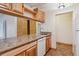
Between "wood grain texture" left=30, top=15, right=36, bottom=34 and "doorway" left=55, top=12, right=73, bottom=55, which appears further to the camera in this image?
"wood grain texture" left=30, top=15, right=36, bottom=34

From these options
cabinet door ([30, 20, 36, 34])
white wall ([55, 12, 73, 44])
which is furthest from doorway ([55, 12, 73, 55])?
cabinet door ([30, 20, 36, 34])

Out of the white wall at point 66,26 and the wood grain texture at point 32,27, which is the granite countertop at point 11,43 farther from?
the white wall at point 66,26

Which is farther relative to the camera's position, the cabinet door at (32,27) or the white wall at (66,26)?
the cabinet door at (32,27)

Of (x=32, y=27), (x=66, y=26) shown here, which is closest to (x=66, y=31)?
(x=66, y=26)

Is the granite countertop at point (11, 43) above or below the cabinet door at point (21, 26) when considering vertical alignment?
below

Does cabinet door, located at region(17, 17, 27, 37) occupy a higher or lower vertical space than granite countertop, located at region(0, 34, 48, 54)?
higher

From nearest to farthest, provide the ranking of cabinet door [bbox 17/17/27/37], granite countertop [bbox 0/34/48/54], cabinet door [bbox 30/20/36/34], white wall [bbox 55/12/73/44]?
granite countertop [bbox 0/34/48/54] < white wall [bbox 55/12/73/44] < cabinet door [bbox 17/17/27/37] < cabinet door [bbox 30/20/36/34]

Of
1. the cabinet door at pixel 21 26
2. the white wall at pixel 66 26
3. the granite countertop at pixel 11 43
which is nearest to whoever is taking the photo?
the granite countertop at pixel 11 43

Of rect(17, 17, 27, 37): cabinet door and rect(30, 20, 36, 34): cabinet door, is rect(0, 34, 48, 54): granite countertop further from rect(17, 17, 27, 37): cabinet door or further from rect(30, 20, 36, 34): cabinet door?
rect(17, 17, 27, 37): cabinet door

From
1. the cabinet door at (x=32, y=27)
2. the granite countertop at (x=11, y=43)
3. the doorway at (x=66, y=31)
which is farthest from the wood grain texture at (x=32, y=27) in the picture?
the doorway at (x=66, y=31)

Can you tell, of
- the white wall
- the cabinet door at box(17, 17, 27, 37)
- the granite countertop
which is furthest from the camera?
the cabinet door at box(17, 17, 27, 37)

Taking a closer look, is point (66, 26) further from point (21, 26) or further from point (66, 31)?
point (21, 26)

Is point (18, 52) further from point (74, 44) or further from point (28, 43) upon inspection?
point (74, 44)

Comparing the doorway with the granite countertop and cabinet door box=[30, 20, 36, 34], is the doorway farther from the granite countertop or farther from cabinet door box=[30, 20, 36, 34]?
cabinet door box=[30, 20, 36, 34]
